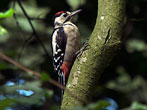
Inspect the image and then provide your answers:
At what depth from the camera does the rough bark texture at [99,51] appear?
100 inches

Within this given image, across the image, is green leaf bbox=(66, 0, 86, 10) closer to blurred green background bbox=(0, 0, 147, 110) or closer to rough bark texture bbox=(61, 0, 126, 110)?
blurred green background bbox=(0, 0, 147, 110)

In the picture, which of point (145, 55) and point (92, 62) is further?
point (145, 55)

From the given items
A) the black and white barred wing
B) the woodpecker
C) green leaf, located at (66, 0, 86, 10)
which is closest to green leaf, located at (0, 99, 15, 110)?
the woodpecker

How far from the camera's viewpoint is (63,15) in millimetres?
4703

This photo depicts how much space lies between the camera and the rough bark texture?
8.36 ft

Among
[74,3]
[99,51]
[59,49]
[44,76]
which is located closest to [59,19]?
[74,3]

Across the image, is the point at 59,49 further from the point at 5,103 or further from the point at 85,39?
the point at 5,103

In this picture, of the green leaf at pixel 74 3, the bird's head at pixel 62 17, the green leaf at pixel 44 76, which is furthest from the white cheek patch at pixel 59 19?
the green leaf at pixel 44 76

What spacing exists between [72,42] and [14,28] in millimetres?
2136

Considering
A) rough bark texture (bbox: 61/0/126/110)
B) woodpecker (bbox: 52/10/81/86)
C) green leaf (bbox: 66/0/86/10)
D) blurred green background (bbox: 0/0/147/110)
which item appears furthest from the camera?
blurred green background (bbox: 0/0/147/110)

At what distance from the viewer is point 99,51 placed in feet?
8.38

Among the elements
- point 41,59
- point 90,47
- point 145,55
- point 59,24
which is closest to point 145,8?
point 145,55

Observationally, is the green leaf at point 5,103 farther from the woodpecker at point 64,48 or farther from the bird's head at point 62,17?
the bird's head at point 62,17

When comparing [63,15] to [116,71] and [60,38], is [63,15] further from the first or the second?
[116,71]
